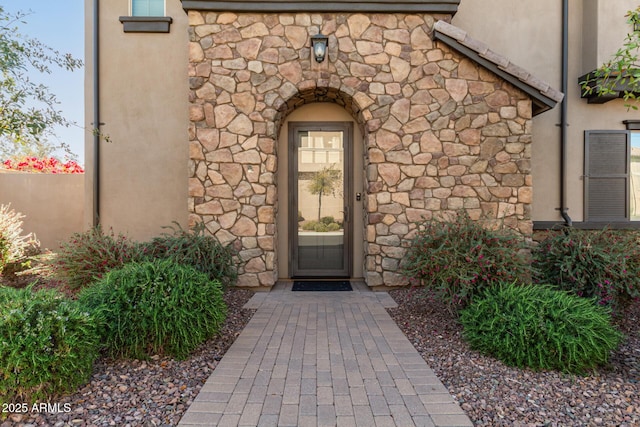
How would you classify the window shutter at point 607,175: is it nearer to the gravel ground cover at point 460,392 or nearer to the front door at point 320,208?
the gravel ground cover at point 460,392

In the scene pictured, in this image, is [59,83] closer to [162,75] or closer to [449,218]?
[162,75]

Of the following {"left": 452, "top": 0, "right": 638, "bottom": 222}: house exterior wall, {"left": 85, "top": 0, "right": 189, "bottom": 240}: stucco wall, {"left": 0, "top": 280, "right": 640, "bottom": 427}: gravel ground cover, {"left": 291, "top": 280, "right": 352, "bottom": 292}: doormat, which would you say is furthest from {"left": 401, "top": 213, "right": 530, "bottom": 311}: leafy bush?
{"left": 85, "top": 0, "right": 189, "bottom": 240}: stucco wall

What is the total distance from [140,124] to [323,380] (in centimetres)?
568

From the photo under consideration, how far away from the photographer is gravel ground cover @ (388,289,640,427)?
240 cm

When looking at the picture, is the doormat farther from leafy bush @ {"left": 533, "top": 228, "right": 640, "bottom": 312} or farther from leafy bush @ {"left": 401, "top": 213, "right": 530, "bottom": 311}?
leafy bush @ {"left": 533, "top": 228, "right": 640, "bottom": 312}

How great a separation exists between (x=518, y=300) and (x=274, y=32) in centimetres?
501

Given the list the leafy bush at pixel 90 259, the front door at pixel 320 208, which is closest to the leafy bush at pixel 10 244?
the leafy bush at pixel 90 259

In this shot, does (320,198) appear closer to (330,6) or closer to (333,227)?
(333,227)

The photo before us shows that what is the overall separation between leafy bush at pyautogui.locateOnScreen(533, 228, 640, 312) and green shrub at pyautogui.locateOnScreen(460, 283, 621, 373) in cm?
112

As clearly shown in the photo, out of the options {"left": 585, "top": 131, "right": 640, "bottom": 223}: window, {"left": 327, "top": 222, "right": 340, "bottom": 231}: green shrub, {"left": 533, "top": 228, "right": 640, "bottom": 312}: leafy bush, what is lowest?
{"left": 533, "top": 228, "right": 640, "bottom": 312}: leafy bush

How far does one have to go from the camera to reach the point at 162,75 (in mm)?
6344

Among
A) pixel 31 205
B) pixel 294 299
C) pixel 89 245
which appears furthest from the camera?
pixel 31 205

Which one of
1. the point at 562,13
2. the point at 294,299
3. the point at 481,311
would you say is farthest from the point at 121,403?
the point at 562,13

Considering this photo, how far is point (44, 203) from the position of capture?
684cm
